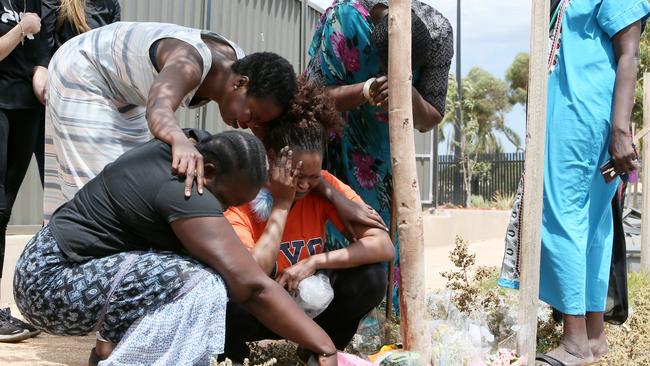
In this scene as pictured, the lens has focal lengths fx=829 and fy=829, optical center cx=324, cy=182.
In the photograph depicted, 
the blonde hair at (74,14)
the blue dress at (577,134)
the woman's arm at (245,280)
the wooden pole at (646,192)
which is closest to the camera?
the woman's arm at (245,280)

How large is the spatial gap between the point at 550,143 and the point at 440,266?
204 inches

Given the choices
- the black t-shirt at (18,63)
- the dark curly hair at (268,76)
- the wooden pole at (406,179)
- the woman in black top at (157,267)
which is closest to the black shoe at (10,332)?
the black t-shirt at (18,63)

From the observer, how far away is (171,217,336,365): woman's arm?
103 inches

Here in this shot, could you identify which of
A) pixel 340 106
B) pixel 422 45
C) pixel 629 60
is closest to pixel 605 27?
pixel 629 60

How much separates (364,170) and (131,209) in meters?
1.51

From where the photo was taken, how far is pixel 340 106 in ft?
11.8

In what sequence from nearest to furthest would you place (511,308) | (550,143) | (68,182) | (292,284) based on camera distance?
(292,284) → (68,182) → (550,143) → (511,308)

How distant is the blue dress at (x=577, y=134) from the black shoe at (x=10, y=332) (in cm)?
244

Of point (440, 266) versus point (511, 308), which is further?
point (440, 266)

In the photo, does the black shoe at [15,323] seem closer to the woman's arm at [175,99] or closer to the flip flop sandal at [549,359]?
the woman's arm at [175,99]

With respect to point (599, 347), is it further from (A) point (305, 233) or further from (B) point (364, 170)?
(A) point (305, 233)

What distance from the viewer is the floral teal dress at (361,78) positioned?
3.61m

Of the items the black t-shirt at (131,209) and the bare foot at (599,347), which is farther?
the bare foot at (599,347)

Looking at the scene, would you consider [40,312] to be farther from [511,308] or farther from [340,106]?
[511,308]
